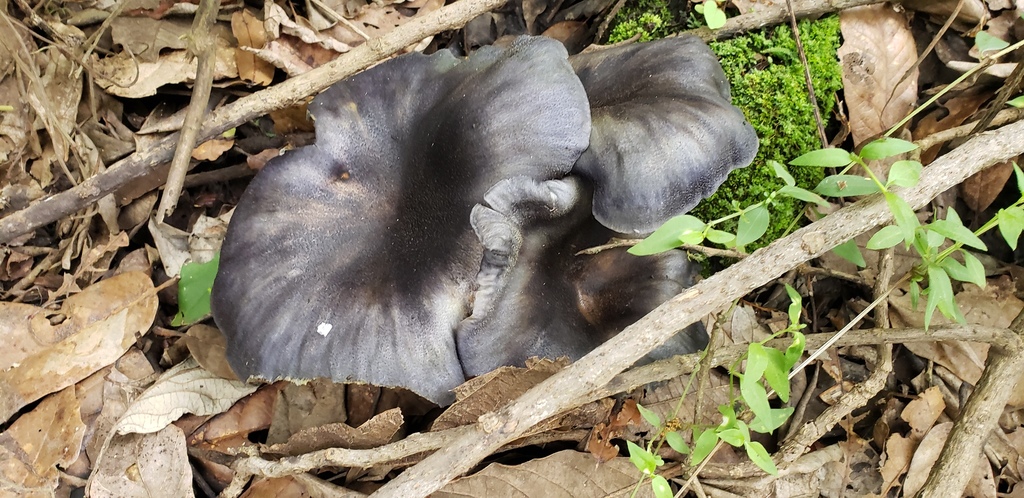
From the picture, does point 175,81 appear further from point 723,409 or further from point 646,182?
point 723,409

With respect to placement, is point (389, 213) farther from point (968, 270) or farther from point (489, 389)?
point (968, 270)

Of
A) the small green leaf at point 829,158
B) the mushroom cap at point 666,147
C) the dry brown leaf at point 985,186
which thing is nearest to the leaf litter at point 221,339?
the dry brown leaf at point 985,186

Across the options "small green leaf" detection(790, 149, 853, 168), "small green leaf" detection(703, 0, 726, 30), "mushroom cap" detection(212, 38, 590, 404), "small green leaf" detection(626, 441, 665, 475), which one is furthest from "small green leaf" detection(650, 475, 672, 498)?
"small green leaf" detection(703, 0, 726, 30)

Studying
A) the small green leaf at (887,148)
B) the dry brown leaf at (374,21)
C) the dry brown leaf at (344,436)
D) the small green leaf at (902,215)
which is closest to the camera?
the small green leaf at (902,215)

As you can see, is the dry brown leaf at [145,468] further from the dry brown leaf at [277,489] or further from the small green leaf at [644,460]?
the small green leaf at [644,460]

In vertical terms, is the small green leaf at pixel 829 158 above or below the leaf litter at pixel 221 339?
above

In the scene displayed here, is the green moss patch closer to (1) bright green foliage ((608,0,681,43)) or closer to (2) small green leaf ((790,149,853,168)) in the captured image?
(1) bright green foliage ((608,0,681,43))

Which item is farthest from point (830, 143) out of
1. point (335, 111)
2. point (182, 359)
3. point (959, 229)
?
point (182, 359)
